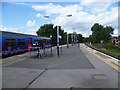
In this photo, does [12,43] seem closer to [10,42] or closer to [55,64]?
[10,42]

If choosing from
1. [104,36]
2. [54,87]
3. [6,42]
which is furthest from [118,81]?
[104,36]

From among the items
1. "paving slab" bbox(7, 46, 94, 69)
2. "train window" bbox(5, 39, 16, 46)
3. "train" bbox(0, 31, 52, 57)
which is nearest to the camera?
"paving slab" bbox(7, 46, 94, 69)

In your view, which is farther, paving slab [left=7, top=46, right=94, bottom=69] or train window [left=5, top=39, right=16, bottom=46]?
train window [left=5, top=39, right=16, bottom=46]

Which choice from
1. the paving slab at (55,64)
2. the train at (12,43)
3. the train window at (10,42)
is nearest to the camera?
the paving slab at (55,64)

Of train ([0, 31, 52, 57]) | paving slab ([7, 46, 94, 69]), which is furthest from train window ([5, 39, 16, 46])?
paving slab ([7, 46, 94, 69])

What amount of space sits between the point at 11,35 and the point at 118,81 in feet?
48.2

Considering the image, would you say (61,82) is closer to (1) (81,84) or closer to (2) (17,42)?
(1) (81,84)

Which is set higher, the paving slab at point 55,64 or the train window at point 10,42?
the train window at point 10,42

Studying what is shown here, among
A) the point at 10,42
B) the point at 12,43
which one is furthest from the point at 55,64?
the point at 12,43

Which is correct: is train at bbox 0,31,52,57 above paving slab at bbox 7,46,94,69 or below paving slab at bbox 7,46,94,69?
above

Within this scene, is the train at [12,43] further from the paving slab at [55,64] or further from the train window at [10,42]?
the paving slab at [55,64]

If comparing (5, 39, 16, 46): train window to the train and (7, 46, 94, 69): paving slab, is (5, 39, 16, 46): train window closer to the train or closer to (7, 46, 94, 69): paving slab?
the train

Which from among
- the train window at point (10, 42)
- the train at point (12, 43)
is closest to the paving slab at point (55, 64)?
the train at point (12, 43)

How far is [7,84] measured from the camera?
6160 millimetres
